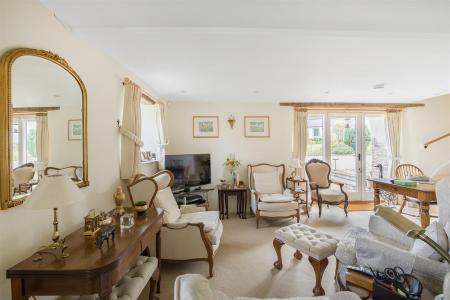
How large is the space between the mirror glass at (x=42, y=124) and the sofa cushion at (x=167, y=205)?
0.94 m

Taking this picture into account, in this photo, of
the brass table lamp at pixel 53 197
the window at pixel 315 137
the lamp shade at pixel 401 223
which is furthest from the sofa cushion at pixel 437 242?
the window at pixel 315 137

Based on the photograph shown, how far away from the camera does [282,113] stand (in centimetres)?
494

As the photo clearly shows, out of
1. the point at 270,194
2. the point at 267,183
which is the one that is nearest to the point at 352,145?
the point at 267,183

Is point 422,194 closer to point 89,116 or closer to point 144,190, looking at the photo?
point 144,190

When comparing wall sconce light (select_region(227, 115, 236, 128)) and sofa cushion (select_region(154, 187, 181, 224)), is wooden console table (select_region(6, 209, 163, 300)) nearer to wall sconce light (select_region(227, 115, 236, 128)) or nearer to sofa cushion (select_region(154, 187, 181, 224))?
sofa cushion (select_region(154, 187, 181, 224))

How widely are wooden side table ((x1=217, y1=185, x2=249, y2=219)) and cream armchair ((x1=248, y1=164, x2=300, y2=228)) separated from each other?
7.0 inches

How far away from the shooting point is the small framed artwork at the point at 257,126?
4863 millimetres

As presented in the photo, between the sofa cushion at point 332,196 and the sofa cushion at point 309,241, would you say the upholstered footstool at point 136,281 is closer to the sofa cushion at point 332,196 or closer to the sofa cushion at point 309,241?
the sofa cushion at point 309,241

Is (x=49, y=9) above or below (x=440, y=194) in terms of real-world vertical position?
above

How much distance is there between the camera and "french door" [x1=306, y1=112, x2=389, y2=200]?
17.4 feet

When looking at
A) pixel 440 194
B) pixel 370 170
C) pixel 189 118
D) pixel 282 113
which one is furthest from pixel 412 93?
pixel 189 118

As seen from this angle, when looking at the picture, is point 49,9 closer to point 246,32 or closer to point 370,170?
point 246,32

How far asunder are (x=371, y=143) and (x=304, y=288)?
180 inches

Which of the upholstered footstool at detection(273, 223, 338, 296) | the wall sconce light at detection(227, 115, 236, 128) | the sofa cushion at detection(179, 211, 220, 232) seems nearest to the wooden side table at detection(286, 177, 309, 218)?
the wall sconce light at detection(227, 115, 236, 128)
